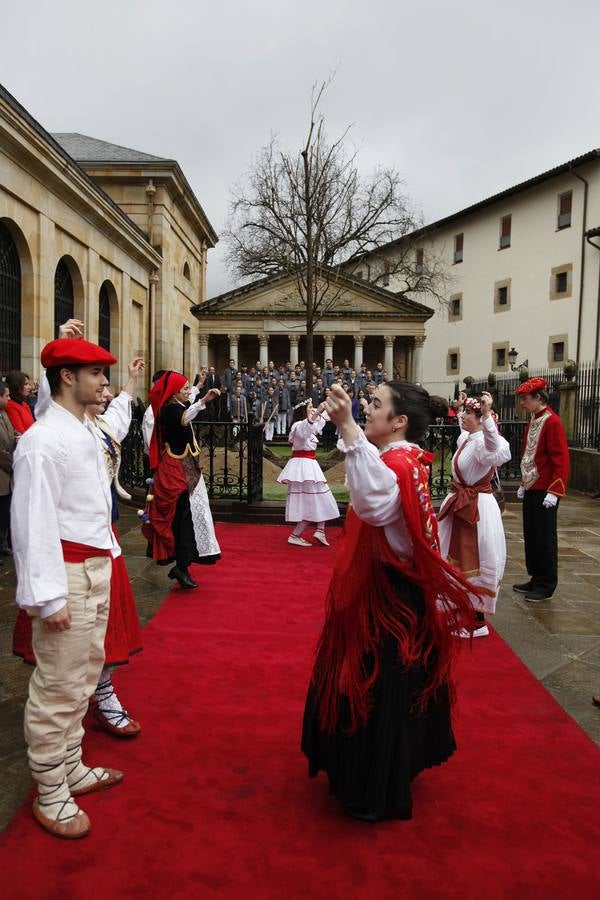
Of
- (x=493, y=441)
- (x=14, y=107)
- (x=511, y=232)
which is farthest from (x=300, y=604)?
(x=511, y=232)

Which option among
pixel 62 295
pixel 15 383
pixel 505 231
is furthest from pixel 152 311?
pixel 505 231

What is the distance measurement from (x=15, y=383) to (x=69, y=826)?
5851 mm

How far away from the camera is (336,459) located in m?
18.8

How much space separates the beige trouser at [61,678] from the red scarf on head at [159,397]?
132 inches

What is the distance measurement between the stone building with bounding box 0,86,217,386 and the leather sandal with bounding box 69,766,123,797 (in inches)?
437

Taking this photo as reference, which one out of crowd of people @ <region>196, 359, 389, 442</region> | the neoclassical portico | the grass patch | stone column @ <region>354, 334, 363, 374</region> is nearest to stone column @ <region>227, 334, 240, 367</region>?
the neoclassical portico

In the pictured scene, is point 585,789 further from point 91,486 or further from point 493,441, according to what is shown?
point 91,486

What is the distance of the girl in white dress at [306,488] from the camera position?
8.61m

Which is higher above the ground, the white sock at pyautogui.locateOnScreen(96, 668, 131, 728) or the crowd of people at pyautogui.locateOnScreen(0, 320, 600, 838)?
the crowd of people at pyautogui.locateOnScreen(0, 320, 600, 838)

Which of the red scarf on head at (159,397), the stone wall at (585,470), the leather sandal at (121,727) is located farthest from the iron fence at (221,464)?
the stone wall at (585,470)

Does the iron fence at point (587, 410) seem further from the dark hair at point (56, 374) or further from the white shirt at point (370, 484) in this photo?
the dark hair at point (56, 374)

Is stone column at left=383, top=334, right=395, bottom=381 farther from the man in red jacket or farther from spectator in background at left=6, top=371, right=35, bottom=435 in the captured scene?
the man in red jacket

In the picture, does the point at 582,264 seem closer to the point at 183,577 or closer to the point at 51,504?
the point at 183,577

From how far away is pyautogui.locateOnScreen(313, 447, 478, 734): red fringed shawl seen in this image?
2.67m
